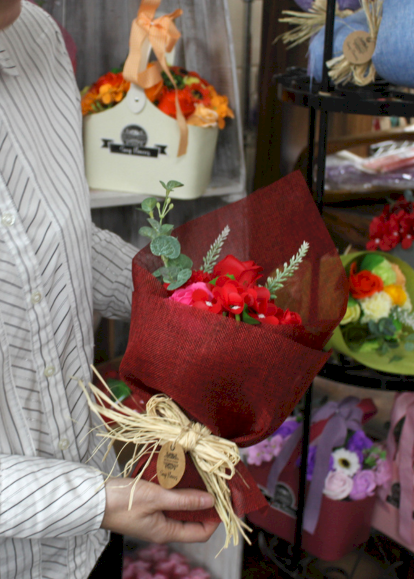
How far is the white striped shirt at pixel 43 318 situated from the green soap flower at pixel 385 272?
25.5 inches

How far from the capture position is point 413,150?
6.14ft

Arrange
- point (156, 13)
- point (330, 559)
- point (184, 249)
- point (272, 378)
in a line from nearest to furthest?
point (272, 378)
point (184, 249)
point (156, 13)
point (330, 559)

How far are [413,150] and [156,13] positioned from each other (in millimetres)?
1119

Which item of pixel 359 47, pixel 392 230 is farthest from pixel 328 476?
pixel 359 47

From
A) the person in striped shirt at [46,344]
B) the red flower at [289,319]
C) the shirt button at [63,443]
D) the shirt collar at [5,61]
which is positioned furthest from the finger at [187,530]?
the shirt collar at [5,61]

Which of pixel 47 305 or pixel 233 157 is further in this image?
pixel 233 157

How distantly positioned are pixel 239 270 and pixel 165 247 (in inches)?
3.7

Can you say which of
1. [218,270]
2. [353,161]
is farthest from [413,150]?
[218,270]

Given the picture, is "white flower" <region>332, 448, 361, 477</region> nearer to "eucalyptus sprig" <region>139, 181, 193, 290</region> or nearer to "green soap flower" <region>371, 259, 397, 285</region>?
"green soap flower" <region>371, 259, 397, 285</region>

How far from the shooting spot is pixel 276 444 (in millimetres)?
1406

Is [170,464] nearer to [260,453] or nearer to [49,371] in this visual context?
[49,371]

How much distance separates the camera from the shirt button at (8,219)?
0.65 meters

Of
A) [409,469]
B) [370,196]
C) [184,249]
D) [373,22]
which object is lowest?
[409,469]

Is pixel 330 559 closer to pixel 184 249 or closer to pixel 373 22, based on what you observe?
pixel 184 249
